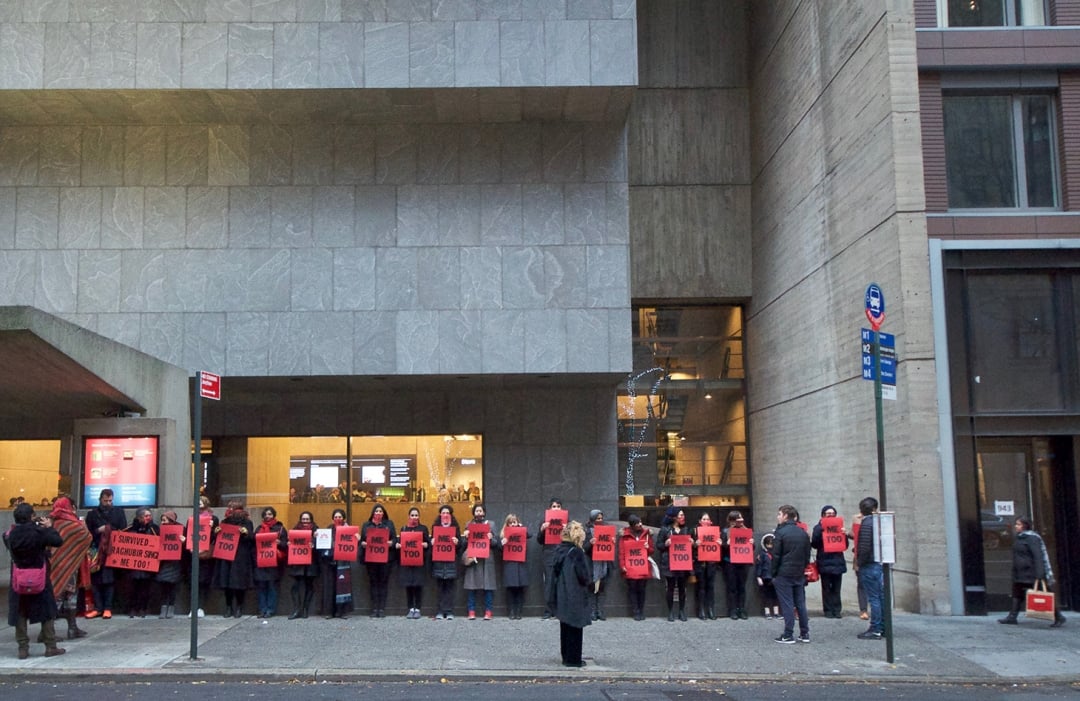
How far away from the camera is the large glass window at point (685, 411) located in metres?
27.1

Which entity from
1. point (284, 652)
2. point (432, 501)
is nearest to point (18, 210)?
point (432, 501)

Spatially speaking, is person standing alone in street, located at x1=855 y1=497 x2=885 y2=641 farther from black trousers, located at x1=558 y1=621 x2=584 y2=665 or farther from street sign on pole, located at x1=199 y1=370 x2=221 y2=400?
street sign on pole, located at x1=199 y1=370 x2=221 y2=400

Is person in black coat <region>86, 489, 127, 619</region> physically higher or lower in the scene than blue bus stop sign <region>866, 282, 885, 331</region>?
lower

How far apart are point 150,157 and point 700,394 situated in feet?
47.8

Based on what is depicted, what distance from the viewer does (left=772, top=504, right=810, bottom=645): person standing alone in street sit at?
13.6 metres

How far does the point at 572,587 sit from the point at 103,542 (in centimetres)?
739

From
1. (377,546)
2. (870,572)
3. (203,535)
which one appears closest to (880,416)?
(870,572)

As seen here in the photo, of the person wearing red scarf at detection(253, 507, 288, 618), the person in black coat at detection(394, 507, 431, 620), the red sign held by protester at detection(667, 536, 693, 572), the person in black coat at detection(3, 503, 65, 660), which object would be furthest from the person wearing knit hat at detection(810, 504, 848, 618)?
the person in black coat at detection(3, 503, 65, 660)

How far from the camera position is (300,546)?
1523cm

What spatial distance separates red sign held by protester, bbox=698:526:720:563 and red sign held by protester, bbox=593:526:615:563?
1.29 m

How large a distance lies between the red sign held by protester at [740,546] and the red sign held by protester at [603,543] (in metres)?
1.75

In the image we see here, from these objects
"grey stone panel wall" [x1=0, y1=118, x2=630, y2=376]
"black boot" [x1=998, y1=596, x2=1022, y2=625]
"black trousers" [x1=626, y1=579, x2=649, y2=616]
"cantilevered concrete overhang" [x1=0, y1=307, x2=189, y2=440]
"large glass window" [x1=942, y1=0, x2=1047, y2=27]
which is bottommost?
"black boot" [x1=998, y1=596, x2=1022, y2=625]

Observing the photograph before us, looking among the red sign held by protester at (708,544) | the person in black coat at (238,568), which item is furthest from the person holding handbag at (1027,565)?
the person in black coat at (238,568)

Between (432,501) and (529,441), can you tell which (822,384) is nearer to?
(529,441)
